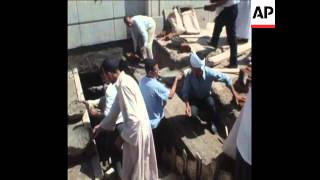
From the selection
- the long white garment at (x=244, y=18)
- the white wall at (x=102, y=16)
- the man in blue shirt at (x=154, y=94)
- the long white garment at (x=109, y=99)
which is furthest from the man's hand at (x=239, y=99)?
the white wall at (x=102, y=16)

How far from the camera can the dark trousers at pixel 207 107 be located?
5.56 m

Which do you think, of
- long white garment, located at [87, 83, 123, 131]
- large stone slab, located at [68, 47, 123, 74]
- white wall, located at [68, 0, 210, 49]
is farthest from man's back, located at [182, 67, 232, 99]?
white wall, located at [68, 0, 210, 49]

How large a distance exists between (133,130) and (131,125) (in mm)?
72

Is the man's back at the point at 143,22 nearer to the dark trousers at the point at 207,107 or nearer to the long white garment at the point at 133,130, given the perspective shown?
the dark trousers at the point at 207,107

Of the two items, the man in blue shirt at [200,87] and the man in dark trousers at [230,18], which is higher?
the man in dark trousers at [230,18]

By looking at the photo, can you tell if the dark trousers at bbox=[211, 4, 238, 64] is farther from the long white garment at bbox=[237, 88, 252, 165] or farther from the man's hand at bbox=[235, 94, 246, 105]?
the long white garment at bbox=[237, 88, 252, 165]

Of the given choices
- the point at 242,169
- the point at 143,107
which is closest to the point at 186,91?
the point at 143,107

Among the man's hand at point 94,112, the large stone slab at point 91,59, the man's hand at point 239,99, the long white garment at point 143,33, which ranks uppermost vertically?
the long white garment at point 143,33

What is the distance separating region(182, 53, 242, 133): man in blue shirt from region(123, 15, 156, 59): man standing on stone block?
2437 mm

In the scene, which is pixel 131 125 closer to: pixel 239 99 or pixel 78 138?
pixel 78 138

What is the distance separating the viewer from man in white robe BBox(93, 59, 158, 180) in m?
4.33
